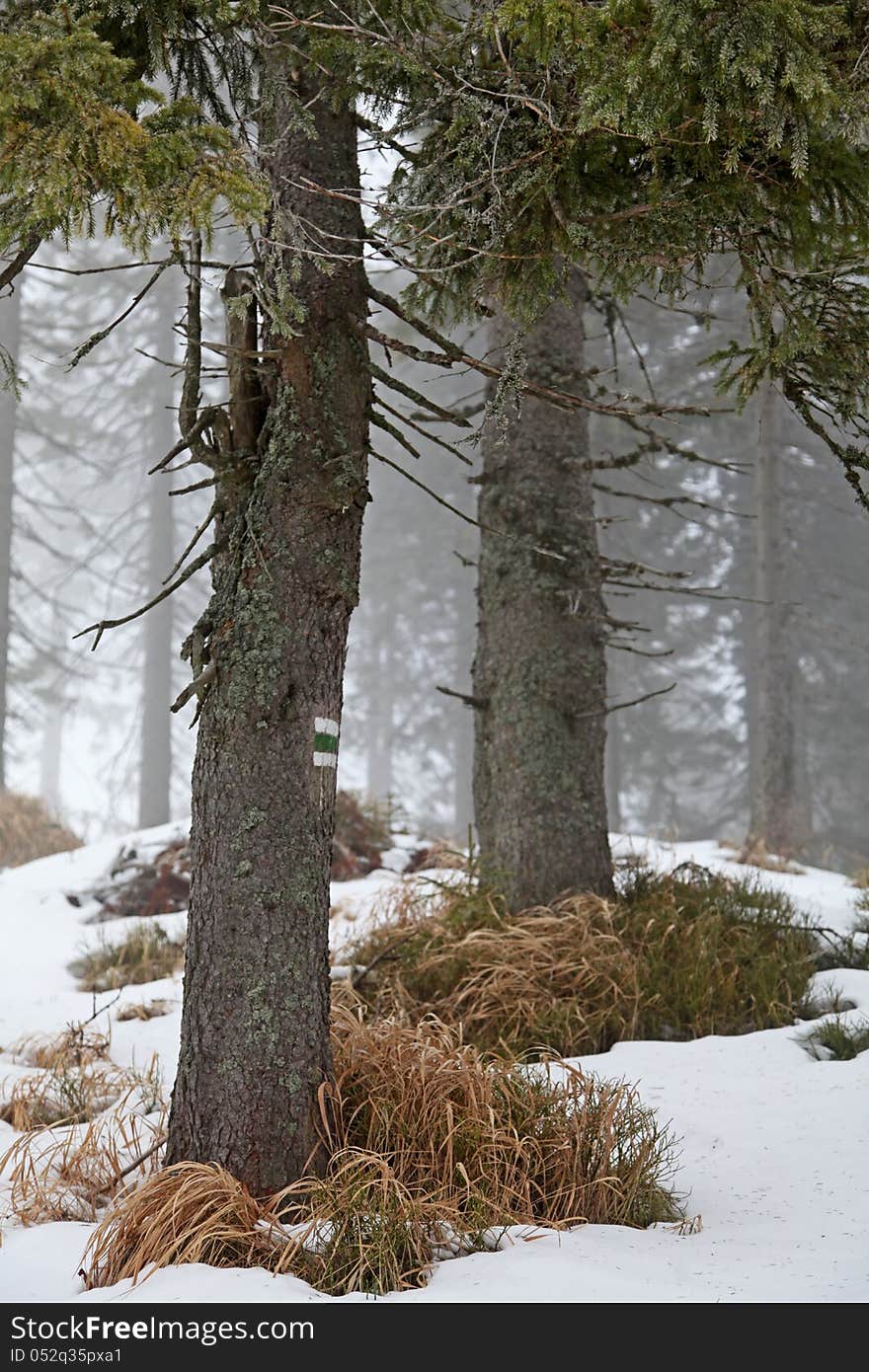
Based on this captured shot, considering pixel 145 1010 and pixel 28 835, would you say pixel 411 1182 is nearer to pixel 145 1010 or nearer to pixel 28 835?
pixel 145 1010

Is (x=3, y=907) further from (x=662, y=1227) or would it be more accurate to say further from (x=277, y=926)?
(x=662, y=1227)

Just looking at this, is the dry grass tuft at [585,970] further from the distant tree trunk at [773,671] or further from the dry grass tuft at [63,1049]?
the distant tree trunk at [773,671]

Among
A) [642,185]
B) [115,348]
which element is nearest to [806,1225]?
[642,185]

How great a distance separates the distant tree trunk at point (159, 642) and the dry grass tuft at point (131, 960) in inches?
376

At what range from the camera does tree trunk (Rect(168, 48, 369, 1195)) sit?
10.3ft

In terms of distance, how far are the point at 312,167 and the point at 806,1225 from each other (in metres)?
3.71

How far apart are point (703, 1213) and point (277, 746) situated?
1962 mm

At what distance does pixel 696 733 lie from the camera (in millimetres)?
20812

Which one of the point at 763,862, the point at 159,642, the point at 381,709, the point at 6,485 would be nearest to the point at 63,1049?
the point at 763,862

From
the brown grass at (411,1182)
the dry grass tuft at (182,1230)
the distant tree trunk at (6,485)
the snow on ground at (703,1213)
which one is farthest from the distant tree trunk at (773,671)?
the dry grass tuft at (182,1230)

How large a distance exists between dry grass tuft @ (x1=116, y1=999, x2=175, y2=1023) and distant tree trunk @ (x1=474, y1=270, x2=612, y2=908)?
1856 mm

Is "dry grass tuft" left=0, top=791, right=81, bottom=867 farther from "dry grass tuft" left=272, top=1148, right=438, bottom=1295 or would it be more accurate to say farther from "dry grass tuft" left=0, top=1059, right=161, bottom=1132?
"dry grass tuft" left=272, top=1148, right=438, bottom=1295

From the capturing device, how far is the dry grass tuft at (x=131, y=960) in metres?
6.16
